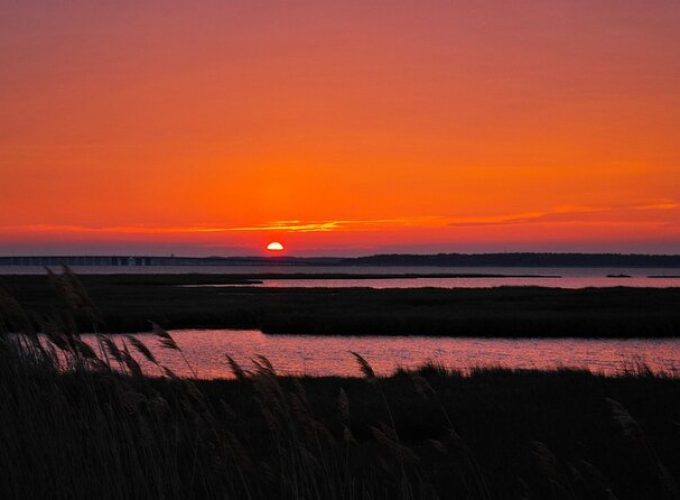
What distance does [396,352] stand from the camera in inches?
1451

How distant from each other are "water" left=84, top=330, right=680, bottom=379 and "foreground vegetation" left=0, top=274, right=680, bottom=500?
848cm

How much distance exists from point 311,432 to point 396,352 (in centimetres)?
3065

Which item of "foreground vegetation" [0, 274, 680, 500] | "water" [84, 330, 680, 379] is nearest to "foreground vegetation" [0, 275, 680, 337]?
"water" [84, 330, 680, 379]

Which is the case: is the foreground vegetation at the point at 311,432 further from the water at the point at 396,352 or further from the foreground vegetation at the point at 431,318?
the foreground vegetation at the point at 431,318

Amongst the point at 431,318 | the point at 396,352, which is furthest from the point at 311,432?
the point at 431,318

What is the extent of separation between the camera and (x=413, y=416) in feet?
52.7

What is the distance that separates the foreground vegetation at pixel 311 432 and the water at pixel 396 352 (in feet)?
27.8

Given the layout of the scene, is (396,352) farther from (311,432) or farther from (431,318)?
(311,432)

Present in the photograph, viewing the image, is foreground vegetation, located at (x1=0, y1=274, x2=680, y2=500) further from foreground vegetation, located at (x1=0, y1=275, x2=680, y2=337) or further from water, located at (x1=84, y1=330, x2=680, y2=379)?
foreground vegetation, located at (x1=0, y1=275, x2=680, y2=337)

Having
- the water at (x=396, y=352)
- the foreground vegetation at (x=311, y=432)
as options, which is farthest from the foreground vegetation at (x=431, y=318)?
the foreground vegetation at (x=311, y=432)

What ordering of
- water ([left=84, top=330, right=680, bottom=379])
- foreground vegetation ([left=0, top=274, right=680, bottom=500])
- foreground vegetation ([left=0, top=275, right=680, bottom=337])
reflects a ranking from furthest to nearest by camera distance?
1. foreground vegetation ([left=0, top=275, right=680, bottom=337])
2. water ([left=84, top=330, right=680, bottom=379])
3. foreground vegetation ([left=0, top=274, right=680, bottom=500])

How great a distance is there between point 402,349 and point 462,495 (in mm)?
28368

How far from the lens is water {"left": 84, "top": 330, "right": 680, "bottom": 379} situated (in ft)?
98.5

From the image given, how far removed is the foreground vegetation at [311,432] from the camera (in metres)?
6.32
